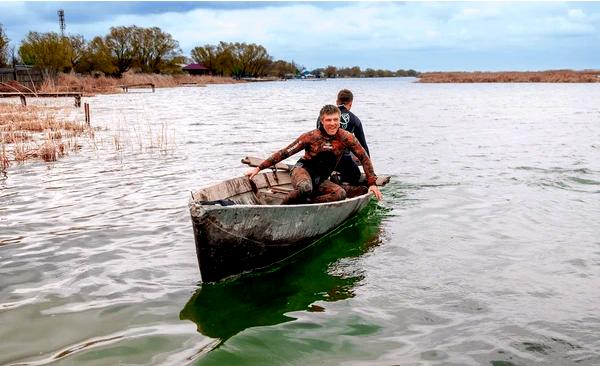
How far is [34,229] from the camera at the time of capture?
8.50 meters

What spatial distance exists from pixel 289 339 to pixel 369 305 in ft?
3.97

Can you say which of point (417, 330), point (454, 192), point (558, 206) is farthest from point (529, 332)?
point (454, 192)

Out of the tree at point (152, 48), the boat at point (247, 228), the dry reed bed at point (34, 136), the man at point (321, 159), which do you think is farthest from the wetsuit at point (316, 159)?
the tree at point (152, 48)

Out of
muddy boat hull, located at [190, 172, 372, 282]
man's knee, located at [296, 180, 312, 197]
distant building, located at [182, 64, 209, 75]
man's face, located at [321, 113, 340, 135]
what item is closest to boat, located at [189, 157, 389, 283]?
muddy boat hull, located at [190, 172, 372, 282]

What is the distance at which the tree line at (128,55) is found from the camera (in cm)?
6512

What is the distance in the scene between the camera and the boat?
5852 mm

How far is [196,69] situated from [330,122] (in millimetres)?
126568

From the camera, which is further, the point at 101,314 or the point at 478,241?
the point at 478,241

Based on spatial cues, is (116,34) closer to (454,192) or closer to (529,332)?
(454,192)

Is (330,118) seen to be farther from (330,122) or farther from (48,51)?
(48,51)

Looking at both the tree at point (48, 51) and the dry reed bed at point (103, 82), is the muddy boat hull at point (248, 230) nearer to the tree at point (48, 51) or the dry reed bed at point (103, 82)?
the dry reed bed at point (103, 82)

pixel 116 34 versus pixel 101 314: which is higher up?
pixel 116 34

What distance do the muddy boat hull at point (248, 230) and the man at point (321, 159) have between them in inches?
17.3

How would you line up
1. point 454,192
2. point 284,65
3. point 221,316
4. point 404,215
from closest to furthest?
point 221,316 < point 404,215 < point 454,192 < point 284,65
